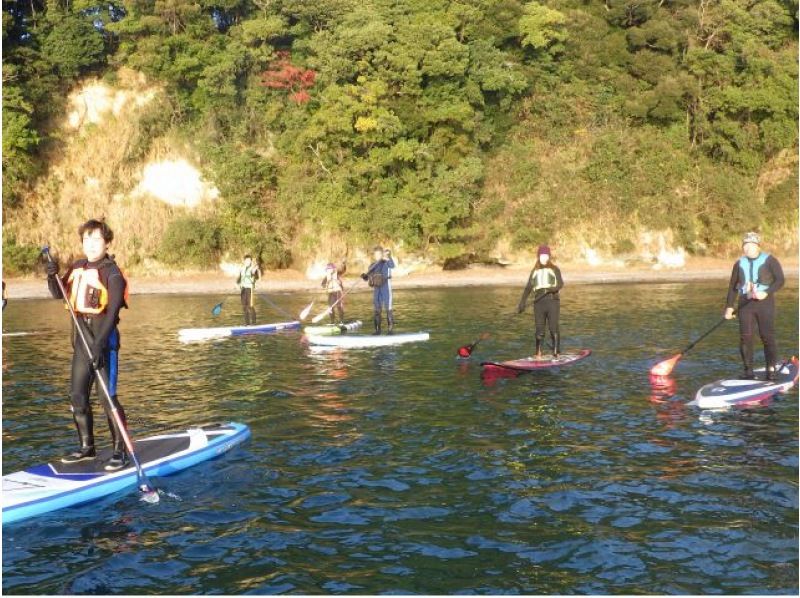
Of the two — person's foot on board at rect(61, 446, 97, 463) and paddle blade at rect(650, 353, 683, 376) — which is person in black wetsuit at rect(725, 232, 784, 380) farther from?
person's foot on board at rect(61, 446, 97, 463)

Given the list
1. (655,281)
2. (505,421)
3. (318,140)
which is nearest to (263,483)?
(505,421)

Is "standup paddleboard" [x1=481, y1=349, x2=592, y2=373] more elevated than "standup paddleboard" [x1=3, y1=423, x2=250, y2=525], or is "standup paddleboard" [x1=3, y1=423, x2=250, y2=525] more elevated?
"standup paddleboard" [x1=481, y1=349, x2=592, y2=373]

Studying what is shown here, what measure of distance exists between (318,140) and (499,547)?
129ft

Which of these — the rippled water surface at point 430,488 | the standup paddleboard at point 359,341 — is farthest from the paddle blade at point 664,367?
the standup paddleboard at point 359,341

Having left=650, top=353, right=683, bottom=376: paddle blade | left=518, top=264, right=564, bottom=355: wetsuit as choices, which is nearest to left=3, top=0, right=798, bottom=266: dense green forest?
left=518, top=264, right=564, bottom=355: wetsuit

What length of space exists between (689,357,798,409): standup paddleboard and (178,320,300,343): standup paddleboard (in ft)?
42.2

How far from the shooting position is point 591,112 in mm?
49125

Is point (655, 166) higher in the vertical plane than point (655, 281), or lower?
higher

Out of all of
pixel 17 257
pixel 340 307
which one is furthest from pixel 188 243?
pixel 340 307

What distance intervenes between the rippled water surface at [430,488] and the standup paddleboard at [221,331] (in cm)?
485

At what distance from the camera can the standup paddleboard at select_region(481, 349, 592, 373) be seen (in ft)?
42.8

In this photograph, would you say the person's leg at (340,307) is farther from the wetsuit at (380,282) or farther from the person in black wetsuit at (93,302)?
the person in black wetsuit at (93,302)

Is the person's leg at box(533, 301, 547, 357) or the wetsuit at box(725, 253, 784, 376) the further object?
the person's leg at box(533, 301, 547, 357)

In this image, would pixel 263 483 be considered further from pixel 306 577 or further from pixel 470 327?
pixel 470 327
